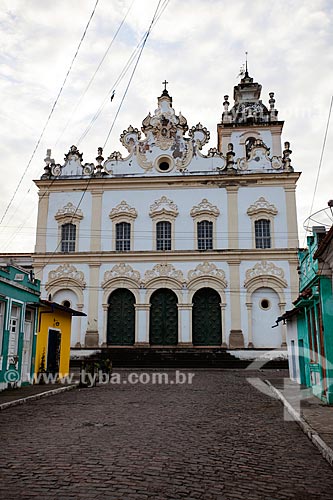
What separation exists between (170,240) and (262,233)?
508 centimetres

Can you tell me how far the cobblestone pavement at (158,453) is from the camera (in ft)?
17.0

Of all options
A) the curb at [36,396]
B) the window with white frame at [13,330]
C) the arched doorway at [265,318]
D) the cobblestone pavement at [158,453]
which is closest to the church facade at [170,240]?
the arched doorway at [265,318]

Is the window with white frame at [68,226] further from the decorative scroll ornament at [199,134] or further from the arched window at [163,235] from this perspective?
the decorative scroll ornament at [199,134]

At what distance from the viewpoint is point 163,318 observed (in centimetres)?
2781

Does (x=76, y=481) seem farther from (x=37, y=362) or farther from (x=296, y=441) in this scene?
(x=37, y=362)

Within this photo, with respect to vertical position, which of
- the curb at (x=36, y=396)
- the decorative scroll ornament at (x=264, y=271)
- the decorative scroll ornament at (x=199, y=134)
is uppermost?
the decorative scroll ornament at (x=199, y=134)

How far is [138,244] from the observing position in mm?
28688

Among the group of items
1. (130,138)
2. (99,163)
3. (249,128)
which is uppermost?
(249,128)

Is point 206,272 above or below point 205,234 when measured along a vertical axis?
below

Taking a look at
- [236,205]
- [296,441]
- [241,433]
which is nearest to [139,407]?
[241,433]

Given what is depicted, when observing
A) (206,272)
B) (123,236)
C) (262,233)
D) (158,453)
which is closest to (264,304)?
(206,272)

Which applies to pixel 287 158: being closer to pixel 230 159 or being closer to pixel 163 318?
pixel 230 159

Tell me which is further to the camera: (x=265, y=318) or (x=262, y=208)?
(x=262, y=208)

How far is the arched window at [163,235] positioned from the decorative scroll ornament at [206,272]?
2.04m
